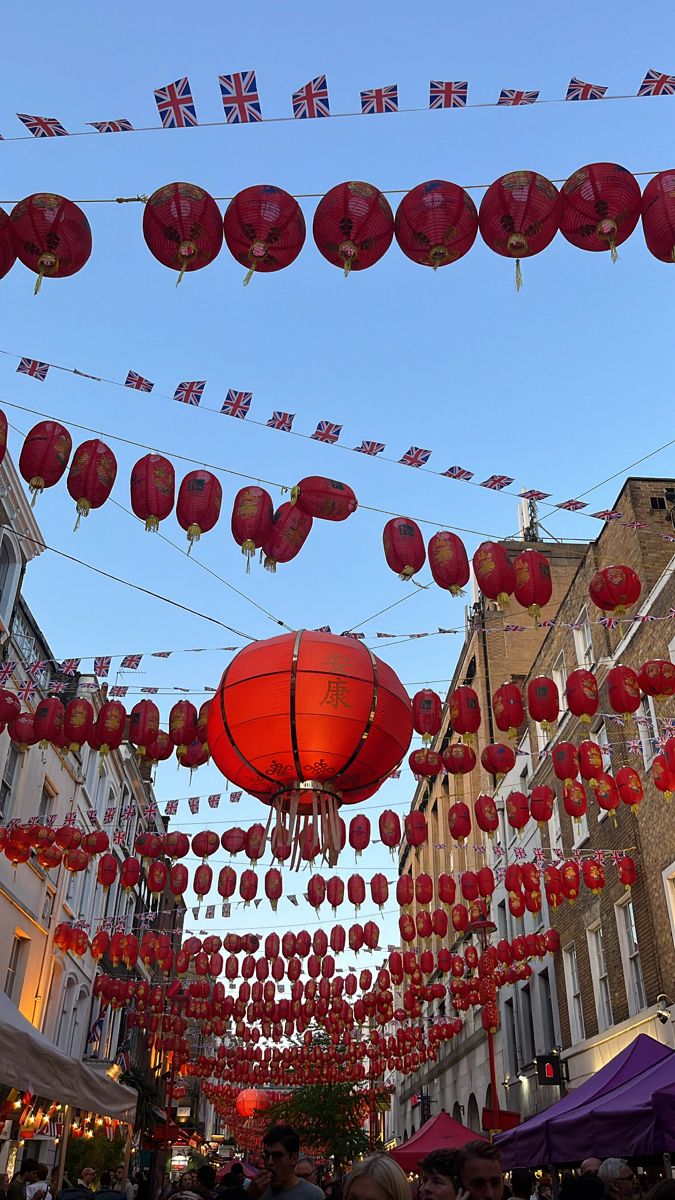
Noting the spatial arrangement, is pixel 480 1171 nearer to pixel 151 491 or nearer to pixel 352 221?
pixel 352 221

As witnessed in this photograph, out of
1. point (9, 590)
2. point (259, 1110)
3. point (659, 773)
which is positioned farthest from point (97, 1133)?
point (259, 1110)

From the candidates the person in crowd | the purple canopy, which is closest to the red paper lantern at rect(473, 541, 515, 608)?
the purple canopy

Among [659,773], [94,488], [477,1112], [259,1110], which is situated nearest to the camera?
[94,488]

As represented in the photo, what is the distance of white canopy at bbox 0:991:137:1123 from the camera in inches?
291

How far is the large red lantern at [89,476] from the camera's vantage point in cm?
856

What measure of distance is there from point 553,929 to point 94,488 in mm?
18109

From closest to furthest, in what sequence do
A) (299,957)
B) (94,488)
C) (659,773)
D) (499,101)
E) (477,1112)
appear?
(499,101) < (94,488) < (659,773) < (299,957) < (477,1112)

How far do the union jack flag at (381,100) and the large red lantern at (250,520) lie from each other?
12.4 feet

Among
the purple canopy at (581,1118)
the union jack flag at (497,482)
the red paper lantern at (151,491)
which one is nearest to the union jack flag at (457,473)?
the union jack flag at (497,482)

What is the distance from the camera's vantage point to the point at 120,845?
3334 centimetres

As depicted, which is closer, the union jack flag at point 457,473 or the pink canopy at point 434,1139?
the union jack flag at point 457,473

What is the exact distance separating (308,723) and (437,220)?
155 inches

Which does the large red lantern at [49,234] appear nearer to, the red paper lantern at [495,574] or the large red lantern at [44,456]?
the large red lantern at [44,456]

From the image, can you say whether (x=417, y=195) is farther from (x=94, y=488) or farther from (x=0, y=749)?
(x=0, y=749)
